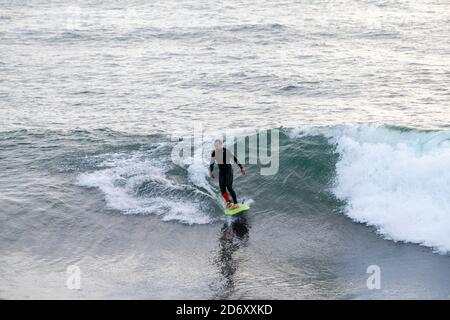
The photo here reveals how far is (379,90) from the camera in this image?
78.0 feet

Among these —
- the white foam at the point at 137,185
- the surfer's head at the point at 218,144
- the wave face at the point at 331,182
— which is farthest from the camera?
the white foam at the point at 137,185

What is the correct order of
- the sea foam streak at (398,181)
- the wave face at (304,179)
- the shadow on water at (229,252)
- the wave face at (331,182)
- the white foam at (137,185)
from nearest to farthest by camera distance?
1. the shadow on water at (229,252)
2. the sea foam streak at (398,181)
3. the wave face at (331,182)
4. the wave face at (304,179)
5. the white foam at (137,185)

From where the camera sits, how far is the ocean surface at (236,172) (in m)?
11.8

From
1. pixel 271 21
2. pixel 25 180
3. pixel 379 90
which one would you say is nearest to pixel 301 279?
pixel 25 180

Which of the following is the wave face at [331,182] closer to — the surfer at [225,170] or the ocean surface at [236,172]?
the ocean surface at [236,172]

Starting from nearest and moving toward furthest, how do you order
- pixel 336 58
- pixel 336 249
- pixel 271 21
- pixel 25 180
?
pixel 336 249, pixel 25 180, pixel 336 58, pixel 271 21

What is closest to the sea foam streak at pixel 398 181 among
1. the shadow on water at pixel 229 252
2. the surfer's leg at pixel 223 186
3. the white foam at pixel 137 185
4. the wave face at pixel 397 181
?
the wave face at pixel 397 181

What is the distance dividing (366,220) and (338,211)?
2.70 feet

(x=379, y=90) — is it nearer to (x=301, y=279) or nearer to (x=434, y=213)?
(x=434, y=213)

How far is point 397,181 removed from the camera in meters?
14.8

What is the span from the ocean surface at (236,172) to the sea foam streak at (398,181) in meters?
0.04

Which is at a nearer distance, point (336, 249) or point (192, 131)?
point (336, 249)

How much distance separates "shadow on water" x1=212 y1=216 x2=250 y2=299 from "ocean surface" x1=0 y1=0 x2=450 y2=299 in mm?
52

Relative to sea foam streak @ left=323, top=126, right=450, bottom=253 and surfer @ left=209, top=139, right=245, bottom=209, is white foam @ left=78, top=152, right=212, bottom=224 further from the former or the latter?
sea foam streak @ left=323, top=126, right=450, bottom=253
